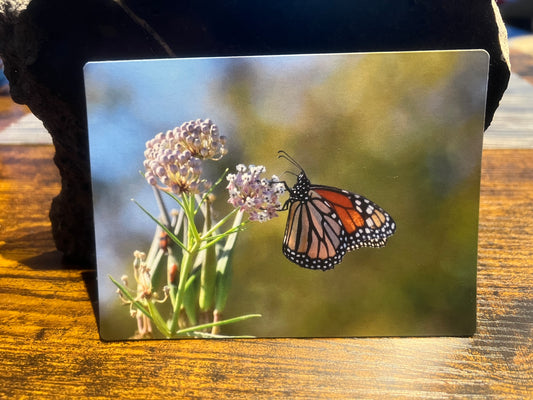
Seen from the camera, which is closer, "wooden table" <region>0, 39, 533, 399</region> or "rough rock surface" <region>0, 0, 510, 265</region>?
"wooden table" <region>0, 39, 533, 399</region>

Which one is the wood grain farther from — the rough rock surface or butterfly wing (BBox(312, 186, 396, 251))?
the rough rock surface

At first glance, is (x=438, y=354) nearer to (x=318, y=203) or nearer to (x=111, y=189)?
(x=318, y=203)

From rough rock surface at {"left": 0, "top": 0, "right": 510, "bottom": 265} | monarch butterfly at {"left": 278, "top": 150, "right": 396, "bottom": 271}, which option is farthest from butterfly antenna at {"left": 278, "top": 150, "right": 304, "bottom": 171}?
rough rock surface at {"left": 0, "top": 0, "right": 510, "bottom": 265}

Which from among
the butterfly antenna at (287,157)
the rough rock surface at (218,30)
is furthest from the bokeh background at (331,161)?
the rough rock surface at (218,30)

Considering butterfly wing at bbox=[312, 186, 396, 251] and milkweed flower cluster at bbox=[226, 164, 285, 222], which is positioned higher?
milkweed flower cluster at bbox=[226, 164, 285, 222]

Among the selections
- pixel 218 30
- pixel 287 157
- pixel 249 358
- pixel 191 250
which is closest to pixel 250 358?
pixel 249 358

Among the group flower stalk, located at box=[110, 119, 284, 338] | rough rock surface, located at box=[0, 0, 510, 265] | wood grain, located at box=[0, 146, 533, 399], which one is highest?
rough rock surface, located at box=[0, 0, 510, 265]

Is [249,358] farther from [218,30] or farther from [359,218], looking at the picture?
[218,30]

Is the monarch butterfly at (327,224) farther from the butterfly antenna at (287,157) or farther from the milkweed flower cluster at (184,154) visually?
the milkweed flower cluster at (184,154)
